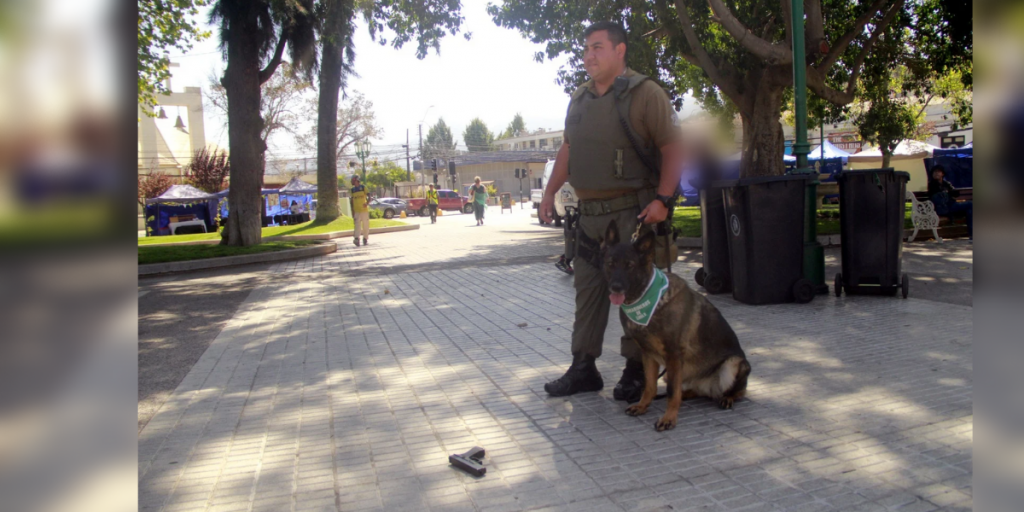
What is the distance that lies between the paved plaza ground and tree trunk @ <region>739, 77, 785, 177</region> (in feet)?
26.5

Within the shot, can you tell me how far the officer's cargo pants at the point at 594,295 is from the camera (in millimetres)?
4289

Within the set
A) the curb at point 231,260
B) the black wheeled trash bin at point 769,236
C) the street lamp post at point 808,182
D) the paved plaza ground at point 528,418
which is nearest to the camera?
the paved plaza ground at point 528,418

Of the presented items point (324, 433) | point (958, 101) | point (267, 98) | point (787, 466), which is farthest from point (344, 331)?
point (267, 98)

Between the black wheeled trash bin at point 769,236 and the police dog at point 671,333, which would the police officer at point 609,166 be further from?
the black wheeled trash bin at point 769,236

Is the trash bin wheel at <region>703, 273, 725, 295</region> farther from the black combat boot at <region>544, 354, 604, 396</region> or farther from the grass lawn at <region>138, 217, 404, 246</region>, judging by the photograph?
the grass lawn at <region>138, 217, 404, 246</region>

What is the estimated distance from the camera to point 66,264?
73cm

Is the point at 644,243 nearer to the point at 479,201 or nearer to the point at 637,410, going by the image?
the point at 637,410

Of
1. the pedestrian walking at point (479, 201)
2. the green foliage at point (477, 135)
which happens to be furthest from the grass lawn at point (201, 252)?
the green foliage at point (477, 135)

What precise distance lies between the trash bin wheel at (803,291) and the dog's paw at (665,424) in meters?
4.02

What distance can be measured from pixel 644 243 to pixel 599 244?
472 millimetres

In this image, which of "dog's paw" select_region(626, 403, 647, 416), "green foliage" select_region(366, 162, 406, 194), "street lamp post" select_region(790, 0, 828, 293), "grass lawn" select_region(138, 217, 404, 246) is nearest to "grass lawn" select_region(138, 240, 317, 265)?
"grass lawn" select_region(138, 217, 404, 246)

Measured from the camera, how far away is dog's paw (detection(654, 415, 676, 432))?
372cm

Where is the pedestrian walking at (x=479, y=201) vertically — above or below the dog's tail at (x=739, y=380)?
above

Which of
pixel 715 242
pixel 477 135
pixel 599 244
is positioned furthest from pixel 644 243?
pixel 477 135
